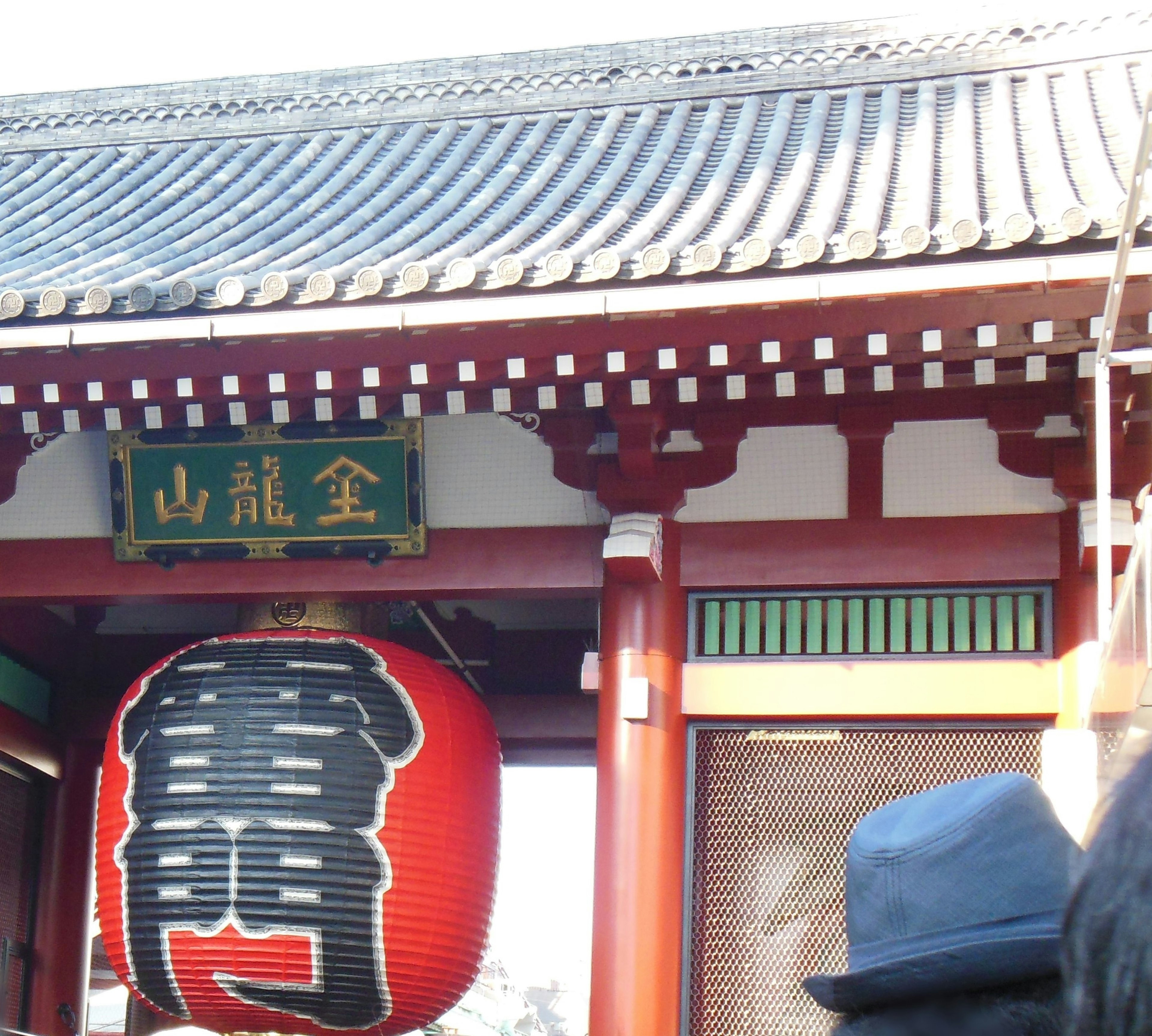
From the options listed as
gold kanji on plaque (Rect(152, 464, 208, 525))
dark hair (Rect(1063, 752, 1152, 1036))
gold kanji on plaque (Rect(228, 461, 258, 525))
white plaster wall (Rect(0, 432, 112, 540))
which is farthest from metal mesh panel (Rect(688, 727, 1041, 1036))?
dark hair (Rect(1063, 752, 1152, 1036))

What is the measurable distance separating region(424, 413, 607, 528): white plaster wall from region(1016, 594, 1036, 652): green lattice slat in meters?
1.62

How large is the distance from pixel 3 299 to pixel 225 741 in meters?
1.69

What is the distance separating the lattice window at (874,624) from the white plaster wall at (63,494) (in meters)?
2.36

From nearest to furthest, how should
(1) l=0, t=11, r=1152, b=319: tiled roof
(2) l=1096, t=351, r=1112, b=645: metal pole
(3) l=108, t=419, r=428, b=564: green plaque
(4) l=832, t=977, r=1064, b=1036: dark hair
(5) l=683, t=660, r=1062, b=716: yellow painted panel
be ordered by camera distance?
(4) l=832, t=977, r=1064, b=1036: dark hair
(2) l=1096, t=351, r=1112, b=645: metal pole
(1) l=0, t=11, r=1152, b=319: tiled roof
(5) l=683, t=660, r=1062, b=716: yellow painted panel
(3) l=108, t=419, r=428, b=564: green plaque

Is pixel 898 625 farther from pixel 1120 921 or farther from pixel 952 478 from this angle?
pixel 1120 921

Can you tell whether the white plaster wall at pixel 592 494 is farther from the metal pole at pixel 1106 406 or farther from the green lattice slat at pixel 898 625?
the metal pole at pixel 1106 406

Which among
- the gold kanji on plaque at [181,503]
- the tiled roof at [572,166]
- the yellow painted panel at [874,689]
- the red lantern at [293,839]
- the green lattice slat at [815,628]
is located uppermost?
the tiled roof at [572,166]

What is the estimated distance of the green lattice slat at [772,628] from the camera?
208 inches

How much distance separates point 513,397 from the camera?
16.3ft

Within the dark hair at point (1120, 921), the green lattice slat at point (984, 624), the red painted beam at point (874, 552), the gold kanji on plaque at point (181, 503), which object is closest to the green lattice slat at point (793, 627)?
the red painted beam at point (874, 552)

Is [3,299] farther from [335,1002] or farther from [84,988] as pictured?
[84,988]

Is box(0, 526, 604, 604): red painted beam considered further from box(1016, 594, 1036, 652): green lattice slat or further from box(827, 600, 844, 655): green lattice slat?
box(1016, 594, 1036, 652): green lattice slat

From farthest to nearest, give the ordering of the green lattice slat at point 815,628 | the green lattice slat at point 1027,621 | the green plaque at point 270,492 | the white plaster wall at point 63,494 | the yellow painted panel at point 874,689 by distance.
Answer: the white plaster wall at point 63,494
the green plaque at point 270,492
the green lattice slat at point 815,628
the green lattice slat at point 1027,621
the yellow painted panel at point 874,689

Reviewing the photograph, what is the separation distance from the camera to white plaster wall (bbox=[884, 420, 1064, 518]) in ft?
17.0
